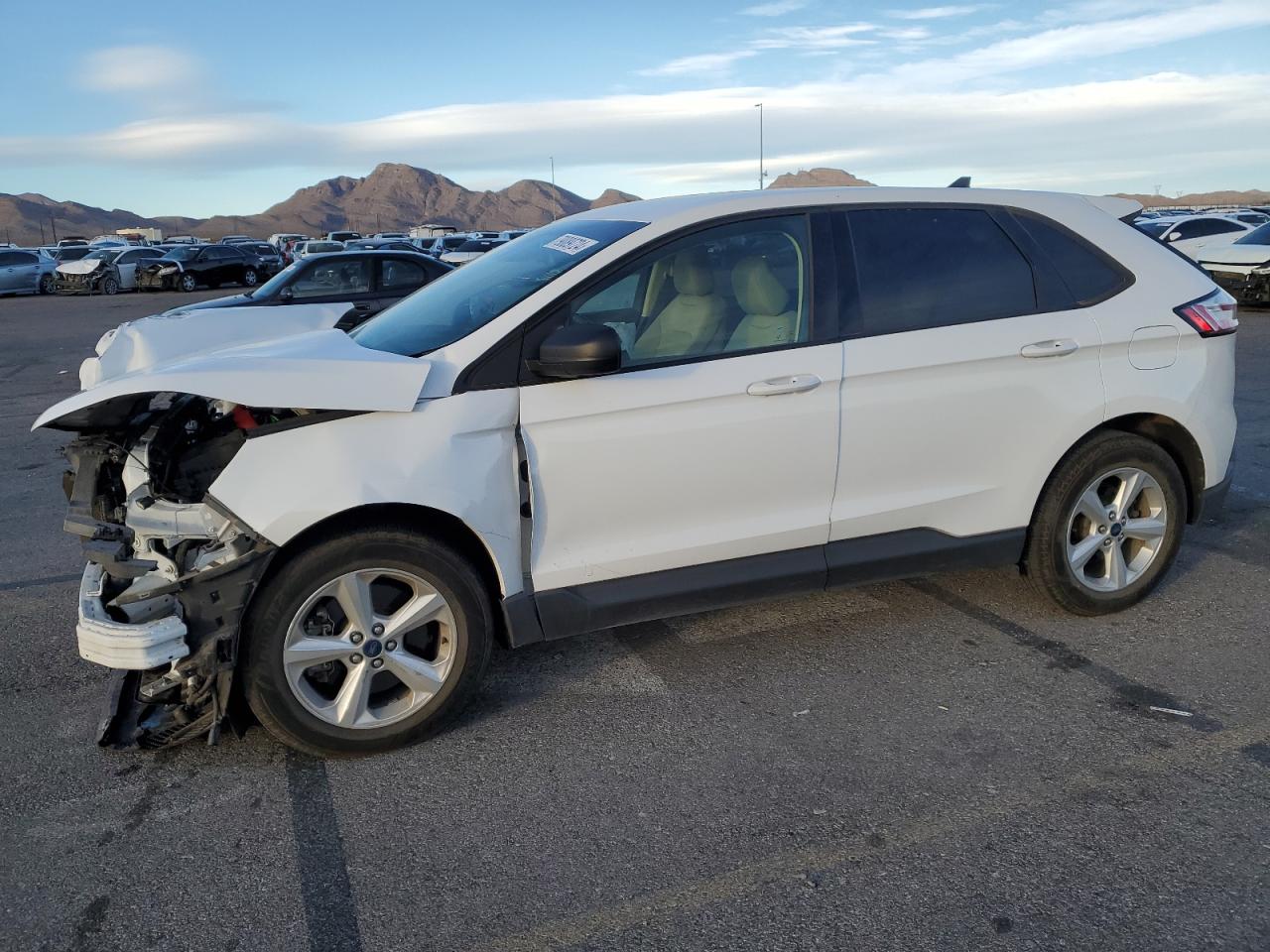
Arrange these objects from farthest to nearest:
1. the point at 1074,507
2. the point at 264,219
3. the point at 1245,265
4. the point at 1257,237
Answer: the point at 264,219 < the point at 1257,237 < the point at 1245,265 < the point at 1074,507

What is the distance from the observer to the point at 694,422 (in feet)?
12.4

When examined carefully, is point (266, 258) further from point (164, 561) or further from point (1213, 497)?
point (1213, 497)

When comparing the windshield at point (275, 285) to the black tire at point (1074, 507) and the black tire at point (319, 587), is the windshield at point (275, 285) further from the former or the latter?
the black tire at point (1074, 507)

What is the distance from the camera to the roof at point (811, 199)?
13.5ft

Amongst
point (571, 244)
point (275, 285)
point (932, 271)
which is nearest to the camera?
point (571, 244)

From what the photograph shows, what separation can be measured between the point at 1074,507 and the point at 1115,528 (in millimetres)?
278

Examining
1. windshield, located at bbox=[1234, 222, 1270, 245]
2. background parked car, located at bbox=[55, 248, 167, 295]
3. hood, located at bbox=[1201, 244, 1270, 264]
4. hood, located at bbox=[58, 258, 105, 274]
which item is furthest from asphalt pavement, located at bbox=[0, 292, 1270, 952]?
background parked car, located at bbox=[55, 248, 167, 295]

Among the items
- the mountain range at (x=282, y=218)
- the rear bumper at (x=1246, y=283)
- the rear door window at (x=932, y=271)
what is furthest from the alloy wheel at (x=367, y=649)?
the mountain range at (x=282, y=218)

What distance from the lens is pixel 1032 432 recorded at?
4.33 m

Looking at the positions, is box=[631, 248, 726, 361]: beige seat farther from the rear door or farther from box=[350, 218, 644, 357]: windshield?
the rear door

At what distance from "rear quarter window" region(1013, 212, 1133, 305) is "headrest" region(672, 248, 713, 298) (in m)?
1.44

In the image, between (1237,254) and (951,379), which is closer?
(951,379)

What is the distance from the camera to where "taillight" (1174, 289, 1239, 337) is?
453 cm

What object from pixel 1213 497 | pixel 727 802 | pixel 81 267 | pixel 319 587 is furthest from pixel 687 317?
pixel 81 267
